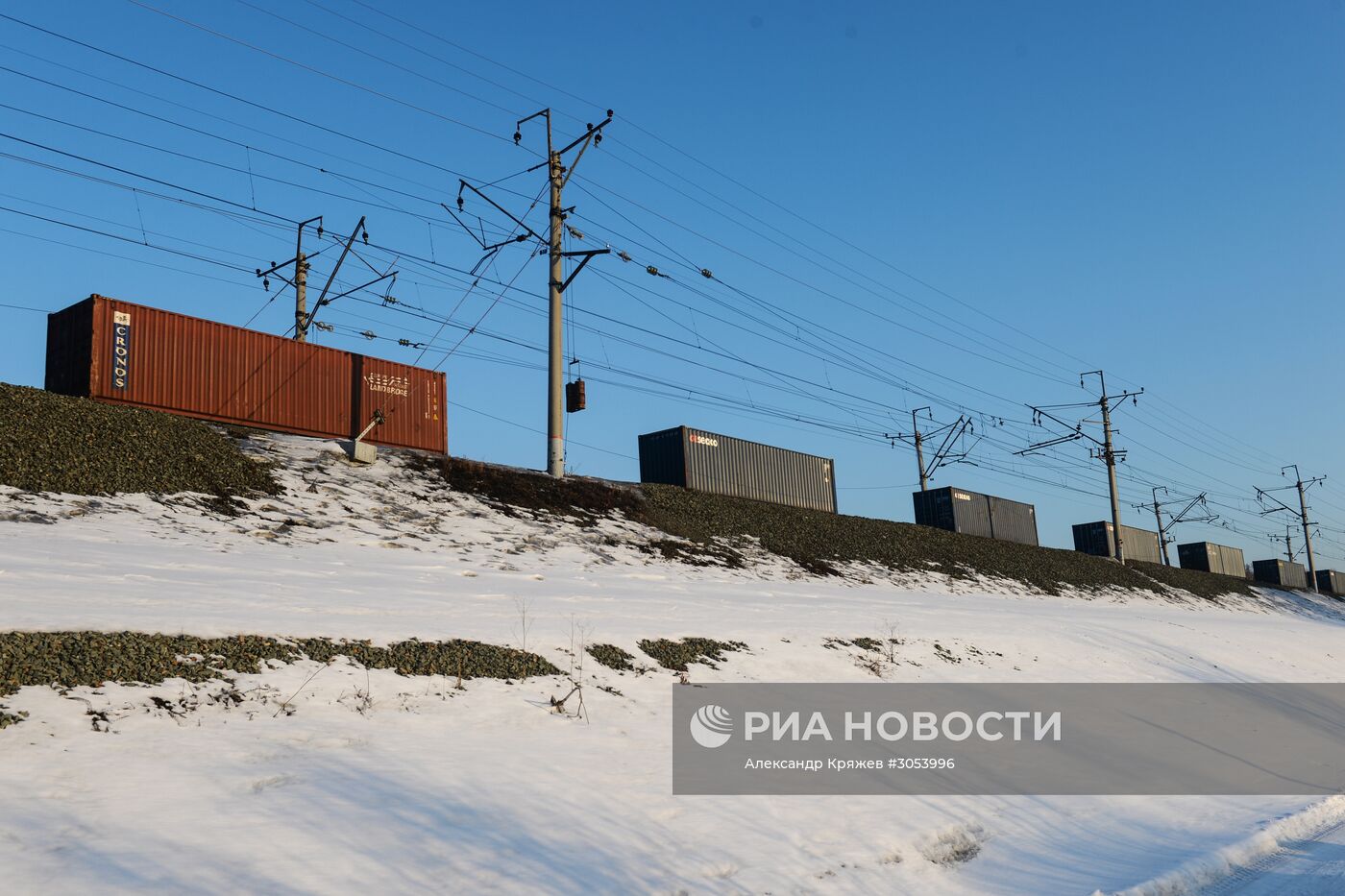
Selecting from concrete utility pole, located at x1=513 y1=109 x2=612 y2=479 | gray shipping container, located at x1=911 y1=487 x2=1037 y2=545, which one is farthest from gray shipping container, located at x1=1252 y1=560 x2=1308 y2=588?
concrete utility pole, located at x1=513 y1=109 x2=612 y2=479

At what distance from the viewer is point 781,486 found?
41500 mm

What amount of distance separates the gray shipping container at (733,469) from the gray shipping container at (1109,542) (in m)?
30.8

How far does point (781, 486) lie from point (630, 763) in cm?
3284

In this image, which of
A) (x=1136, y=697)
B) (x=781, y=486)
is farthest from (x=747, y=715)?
(x=781, y=486)

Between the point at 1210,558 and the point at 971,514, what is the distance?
1588 inches

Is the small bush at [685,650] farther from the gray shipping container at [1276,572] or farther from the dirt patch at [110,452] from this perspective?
the gray shipping container at [1276,572]

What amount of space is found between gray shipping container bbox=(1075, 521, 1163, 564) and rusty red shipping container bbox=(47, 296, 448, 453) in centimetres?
5141

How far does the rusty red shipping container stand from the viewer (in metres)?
23.7

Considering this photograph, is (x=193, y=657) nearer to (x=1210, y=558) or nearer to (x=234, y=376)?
(x=234, y=376)

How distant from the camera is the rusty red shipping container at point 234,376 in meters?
23.7

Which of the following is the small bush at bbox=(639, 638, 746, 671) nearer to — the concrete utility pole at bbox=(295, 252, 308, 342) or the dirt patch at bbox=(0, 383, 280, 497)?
the dirt patch at bbox=(0, 383, 280, 497)

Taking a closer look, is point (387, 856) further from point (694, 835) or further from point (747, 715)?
point (747, 715)

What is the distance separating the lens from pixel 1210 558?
261 feet

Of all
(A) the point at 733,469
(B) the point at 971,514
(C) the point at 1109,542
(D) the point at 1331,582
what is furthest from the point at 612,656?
(D) the point at 1331,582
